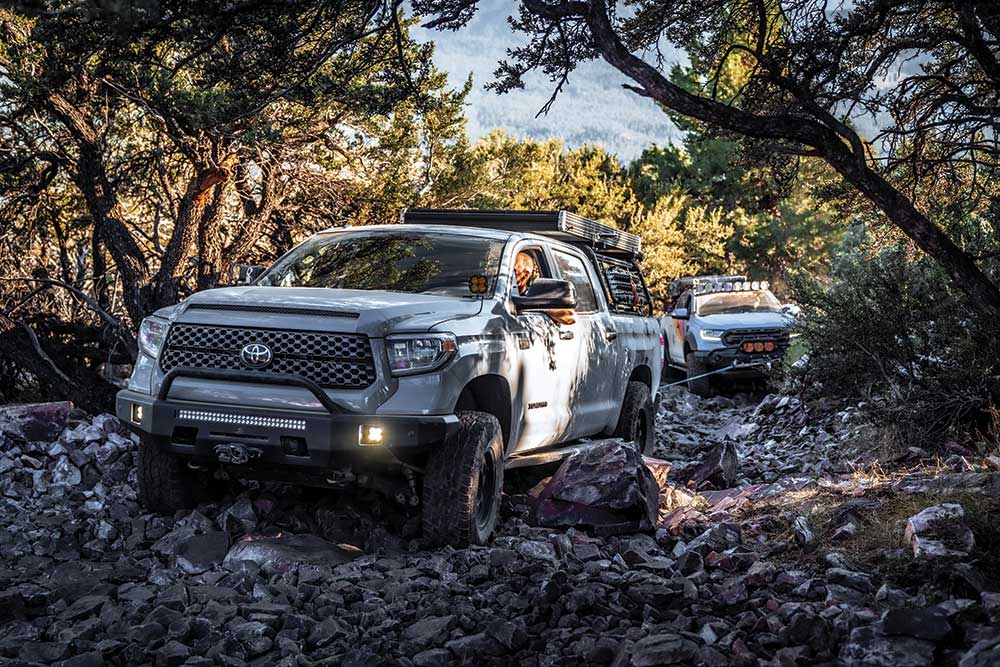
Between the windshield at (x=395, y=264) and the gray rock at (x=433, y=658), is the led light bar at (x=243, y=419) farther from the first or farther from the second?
the gray rock at (x=433, y=658)

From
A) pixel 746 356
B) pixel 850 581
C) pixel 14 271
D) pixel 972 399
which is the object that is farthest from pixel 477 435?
pixel 746 356

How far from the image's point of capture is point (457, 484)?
597 cm

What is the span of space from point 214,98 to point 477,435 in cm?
577

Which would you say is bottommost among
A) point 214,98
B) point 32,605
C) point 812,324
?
point 32,605

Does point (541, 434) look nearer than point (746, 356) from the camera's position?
Yes

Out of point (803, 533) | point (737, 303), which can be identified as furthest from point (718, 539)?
point (737, 303)

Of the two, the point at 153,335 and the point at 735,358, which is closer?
the point at 153,335

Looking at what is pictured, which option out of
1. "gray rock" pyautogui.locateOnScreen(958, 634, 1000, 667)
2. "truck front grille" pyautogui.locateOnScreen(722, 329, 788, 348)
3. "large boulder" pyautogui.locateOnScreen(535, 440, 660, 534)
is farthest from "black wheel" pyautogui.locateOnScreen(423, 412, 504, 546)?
"truck front grille" pyautogui.locateOnScreen(722, 329, 788, 348)

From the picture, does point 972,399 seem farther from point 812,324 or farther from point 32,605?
point 32,605

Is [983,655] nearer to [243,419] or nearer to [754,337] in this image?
[243,419]

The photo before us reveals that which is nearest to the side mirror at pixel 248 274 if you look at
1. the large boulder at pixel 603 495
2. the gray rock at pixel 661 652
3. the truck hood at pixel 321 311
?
the truck hood at pixel 321 311

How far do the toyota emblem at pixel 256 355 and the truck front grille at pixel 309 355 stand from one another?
0.02 m

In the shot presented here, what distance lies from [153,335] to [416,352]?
1712 mm

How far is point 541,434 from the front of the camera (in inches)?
293
